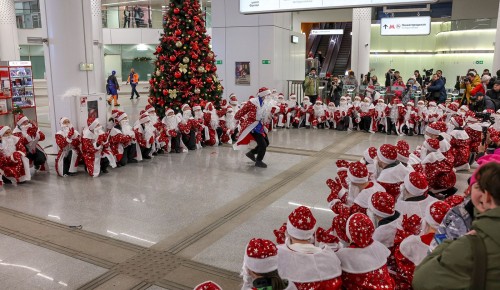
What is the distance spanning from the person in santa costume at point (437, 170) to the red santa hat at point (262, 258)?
12.0 ft

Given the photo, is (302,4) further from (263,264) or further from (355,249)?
(263,264)

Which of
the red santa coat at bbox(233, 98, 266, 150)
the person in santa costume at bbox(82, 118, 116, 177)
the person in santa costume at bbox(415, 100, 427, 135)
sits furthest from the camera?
the person in santa costume at bbox(415, 100, 427, 135)

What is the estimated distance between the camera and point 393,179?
158 inches

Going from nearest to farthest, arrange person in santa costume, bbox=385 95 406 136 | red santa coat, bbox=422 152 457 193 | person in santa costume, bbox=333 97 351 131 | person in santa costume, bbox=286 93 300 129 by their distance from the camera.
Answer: red santa coat, bbox=422 152 457 193 < person in santa costume, bbox=385 95 406 136 < person in santa costume, bbox=333 97 351 131 < person in santa costume, bbox=286 93 300 129

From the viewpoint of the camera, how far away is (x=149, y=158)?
7.90 meters

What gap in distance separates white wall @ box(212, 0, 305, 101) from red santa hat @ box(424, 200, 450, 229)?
1092 centimetres

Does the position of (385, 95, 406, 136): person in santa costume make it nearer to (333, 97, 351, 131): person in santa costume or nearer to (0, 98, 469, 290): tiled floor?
(333, 97, 351, 131): person in santa costume

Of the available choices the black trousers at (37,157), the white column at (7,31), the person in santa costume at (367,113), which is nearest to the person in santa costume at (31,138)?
the black trousers at (37,157)

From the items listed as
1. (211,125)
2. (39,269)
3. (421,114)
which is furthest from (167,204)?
(421,114)

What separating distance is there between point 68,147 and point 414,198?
537cm

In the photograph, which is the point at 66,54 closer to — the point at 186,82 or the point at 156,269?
the point at 186,82

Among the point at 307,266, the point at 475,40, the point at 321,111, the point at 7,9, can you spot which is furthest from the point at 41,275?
the point at 475,40

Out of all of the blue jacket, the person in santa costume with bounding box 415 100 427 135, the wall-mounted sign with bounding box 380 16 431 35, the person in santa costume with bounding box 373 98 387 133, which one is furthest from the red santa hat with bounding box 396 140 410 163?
the wall-mounted sign with bounding box 380 16 431 35

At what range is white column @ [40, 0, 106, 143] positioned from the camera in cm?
701
